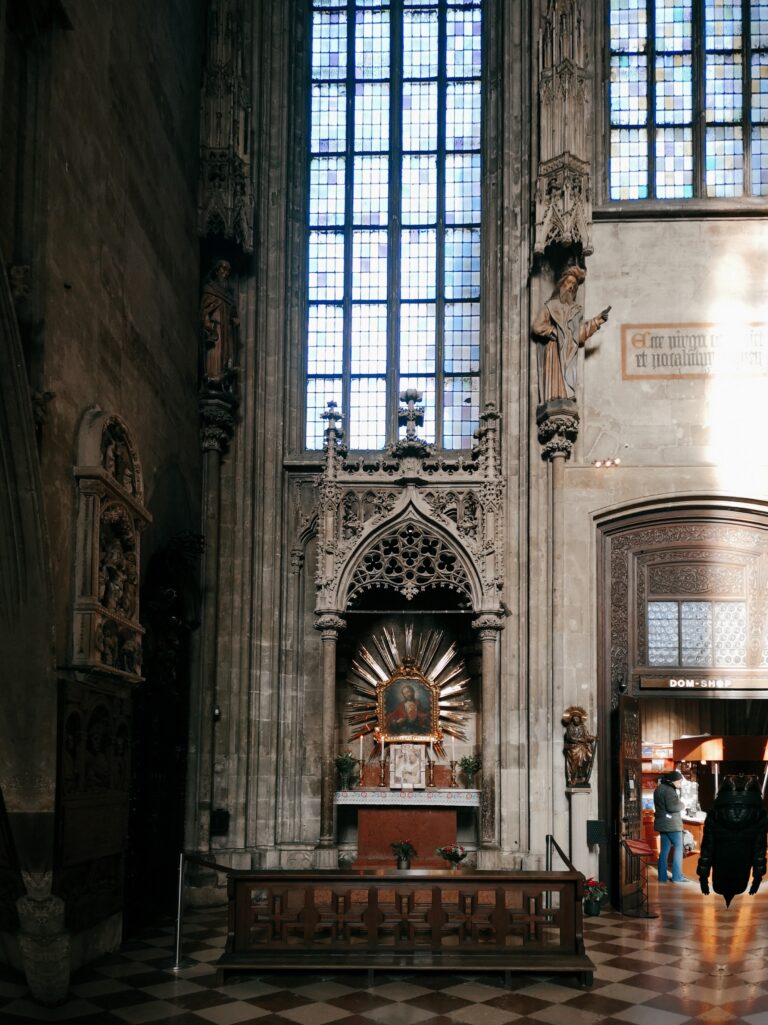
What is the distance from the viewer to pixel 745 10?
656 inches

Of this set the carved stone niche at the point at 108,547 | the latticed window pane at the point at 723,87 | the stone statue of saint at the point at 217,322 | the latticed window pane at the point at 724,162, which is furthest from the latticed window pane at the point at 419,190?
the carved stone niche at the point at 108,547

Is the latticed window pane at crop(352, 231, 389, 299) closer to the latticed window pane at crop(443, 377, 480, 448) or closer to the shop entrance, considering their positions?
the latticed window pane at crop(443, 377, 480, 448)

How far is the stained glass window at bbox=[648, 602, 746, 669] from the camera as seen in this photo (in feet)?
49.7

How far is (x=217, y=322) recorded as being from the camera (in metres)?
15.3

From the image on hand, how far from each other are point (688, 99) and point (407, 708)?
349 inches

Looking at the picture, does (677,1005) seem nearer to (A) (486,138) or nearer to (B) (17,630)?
(B) (17,630)

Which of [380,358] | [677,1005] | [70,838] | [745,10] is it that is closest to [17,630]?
[70,838]

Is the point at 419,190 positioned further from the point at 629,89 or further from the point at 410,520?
the point at 410,520

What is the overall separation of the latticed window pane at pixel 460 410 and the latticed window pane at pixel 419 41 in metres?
4.33

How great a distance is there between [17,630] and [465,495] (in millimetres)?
7074

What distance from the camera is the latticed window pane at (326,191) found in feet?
54.9

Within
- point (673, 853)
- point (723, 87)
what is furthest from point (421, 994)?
point (723, 87)

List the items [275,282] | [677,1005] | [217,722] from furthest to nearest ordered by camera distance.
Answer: [275,282]
[217,722]
[677,1005]

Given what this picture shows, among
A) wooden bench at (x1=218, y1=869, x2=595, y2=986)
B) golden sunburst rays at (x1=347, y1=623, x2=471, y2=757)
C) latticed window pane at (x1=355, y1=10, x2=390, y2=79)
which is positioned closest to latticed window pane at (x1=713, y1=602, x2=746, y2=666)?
golden sunburst rays at (x1=347, y1=623, x2=471, y2=757)
